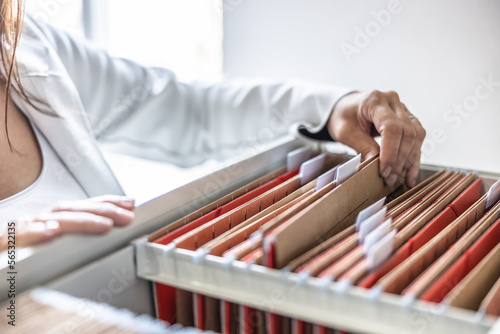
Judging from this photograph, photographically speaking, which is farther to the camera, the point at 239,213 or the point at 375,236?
the point at 239,213

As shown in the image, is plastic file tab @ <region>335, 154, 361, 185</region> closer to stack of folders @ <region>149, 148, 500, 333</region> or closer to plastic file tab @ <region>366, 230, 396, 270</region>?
stack of folders @ <region>149, 148, 500, 333</region>

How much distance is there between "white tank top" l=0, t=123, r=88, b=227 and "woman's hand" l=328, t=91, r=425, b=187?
488 millimetres

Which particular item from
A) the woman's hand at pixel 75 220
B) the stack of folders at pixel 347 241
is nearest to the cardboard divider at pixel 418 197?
the stack of folders at pixel 347 241

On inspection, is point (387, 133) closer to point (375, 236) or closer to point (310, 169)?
point (310, 169)

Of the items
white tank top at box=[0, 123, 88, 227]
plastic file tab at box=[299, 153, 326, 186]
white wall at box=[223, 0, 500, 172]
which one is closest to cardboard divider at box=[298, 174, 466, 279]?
plastic file tab at box=[299, 153, 326, 186]

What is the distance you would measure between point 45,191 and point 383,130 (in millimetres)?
574

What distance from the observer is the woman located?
0.86 meters

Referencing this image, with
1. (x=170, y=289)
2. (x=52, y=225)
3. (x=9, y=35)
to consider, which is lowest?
(x=170, y=289)

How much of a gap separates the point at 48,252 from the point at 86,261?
0.18ft

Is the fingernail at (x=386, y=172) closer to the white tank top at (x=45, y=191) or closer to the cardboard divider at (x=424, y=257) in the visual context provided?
the cardboard divider at (x=424, y=257)

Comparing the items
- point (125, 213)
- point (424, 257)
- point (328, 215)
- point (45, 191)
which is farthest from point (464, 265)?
point (45, 191)

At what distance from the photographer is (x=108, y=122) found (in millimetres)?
1318

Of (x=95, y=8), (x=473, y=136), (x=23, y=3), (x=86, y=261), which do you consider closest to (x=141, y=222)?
(x=86, y=261)

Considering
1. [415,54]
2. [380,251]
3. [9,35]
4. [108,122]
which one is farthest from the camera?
[415,54]
